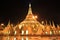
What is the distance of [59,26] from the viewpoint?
29.7 meters

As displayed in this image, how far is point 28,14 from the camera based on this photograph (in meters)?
33.3

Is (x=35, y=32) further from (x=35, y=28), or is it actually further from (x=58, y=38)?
(x=58, y=38)

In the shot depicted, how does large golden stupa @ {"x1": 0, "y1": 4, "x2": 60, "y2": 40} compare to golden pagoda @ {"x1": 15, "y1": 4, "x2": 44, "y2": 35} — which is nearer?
large golden stupa @ {"x1": 0, "y1": 4, "x2": 60, "y2": 40}

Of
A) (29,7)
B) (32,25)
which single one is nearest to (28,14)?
(29,7)

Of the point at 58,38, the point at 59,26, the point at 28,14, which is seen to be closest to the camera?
the point at 58,38

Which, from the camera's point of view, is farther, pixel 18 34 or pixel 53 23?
pixel 53 23

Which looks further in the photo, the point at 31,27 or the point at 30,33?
the point at 31,27

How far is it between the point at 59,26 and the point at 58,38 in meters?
2.50

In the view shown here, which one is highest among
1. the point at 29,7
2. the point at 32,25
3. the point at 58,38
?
the point at 29,7

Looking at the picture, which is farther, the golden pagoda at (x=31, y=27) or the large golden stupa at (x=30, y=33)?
the golden pagoda at (x=31, y=27)

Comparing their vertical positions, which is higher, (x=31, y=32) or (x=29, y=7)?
(x=29, y=7)

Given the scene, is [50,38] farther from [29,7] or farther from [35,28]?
[29,7]

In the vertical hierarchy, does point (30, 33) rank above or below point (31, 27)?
below

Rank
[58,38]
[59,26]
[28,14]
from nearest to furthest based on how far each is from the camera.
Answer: [58,38] → [59,26] → [28,14]
